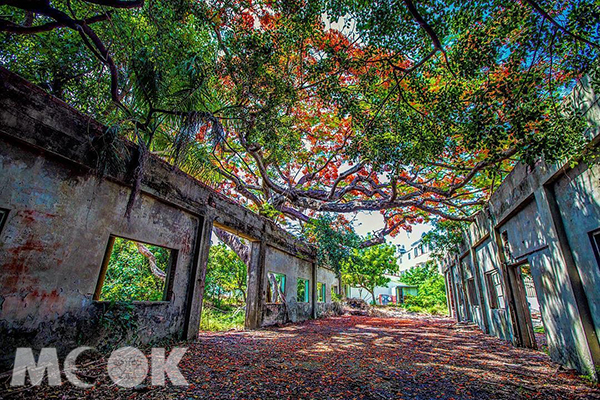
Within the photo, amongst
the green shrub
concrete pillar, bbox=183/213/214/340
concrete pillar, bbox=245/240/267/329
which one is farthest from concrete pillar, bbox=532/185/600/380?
the green shrub

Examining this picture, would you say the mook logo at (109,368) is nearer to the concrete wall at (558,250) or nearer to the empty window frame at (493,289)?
the concrete wall at (558,250)

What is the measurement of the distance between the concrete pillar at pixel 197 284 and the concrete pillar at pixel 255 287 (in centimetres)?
266

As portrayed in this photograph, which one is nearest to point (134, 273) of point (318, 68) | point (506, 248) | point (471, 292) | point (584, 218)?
point (318, 68)

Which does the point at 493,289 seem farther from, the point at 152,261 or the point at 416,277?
the point at 416,277

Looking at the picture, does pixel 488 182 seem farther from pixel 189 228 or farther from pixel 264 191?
pixel 189 228

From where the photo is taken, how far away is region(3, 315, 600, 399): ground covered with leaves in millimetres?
2895

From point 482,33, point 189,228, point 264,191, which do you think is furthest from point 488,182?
point 189,228

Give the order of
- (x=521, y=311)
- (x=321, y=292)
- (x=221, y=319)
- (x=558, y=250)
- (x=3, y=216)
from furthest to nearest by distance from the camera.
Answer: (x=321, y=292), (x=221, y=319), (x=521, y=311), (x=558, y=250), (x=3, y=216)

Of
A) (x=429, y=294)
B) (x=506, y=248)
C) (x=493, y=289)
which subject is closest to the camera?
(x=506, y=248)

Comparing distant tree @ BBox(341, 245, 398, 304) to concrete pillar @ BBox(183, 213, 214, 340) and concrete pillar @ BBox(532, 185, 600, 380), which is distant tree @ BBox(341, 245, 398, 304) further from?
concrete pillar @ BBox(532, 185, 600, 380)

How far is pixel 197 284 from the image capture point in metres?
5.59

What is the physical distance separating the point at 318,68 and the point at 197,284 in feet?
15.3

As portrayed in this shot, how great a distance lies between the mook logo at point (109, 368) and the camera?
9.25 feet

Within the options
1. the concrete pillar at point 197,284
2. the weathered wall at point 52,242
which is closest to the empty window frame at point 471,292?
the concrete pillar at point 197,284
